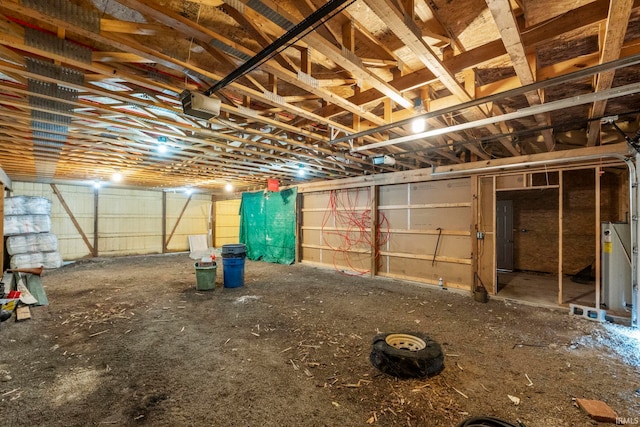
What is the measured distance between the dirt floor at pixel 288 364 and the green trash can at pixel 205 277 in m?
0.43

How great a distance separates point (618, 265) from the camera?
12.4ft

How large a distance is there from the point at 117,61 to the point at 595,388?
15.2 ft

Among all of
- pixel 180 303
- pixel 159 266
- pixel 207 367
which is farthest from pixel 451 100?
pixel 159 266

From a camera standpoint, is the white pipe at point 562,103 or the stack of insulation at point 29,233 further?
the stack of insulation at point 29,233

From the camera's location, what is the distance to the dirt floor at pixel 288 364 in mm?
1939

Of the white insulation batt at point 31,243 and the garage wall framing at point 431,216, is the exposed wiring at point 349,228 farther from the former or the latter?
the white insulation batt at point 31,243

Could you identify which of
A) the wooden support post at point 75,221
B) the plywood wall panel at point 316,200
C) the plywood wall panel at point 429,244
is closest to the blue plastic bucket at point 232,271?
the plywood wall panel at point 316,200

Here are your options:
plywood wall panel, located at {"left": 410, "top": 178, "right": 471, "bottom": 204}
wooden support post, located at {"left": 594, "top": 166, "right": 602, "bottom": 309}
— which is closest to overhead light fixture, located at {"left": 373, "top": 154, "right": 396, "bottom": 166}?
plywood wall panel, located at {"left": 410, "top": 178, "right": 471, "bottom": 204}

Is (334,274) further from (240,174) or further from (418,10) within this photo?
(418,10)

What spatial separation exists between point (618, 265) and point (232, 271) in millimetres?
6075

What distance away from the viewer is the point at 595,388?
7.34 ft

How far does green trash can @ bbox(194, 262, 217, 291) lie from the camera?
A: 5.00 meters

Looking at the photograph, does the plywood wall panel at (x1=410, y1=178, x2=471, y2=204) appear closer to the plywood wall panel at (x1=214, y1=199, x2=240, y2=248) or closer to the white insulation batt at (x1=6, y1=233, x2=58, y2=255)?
the plywood wall panel at (x1=214, y1=199, x2=240, y2=248)

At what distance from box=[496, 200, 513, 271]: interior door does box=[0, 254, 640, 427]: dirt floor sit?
3.38 metres
